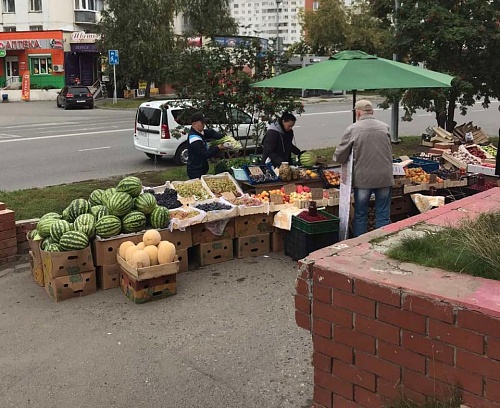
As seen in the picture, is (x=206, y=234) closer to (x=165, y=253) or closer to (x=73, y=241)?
(x=165, y=253)

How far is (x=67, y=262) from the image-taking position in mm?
6160

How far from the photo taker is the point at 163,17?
4112 centimetres

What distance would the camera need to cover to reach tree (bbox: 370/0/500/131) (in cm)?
1434

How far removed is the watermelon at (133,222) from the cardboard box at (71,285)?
2.12 ft

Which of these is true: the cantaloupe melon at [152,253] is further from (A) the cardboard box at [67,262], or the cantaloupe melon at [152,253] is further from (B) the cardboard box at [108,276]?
(A) the cardboard box at [67,262]

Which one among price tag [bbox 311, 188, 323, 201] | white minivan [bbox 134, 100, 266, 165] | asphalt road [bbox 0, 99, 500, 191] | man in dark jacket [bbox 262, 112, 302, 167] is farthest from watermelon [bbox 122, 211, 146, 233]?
white minivan [bbox 134, 100, 266, 165]

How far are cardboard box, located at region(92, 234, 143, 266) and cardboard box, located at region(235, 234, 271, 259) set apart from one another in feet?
5.28

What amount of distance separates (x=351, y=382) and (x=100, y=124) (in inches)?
1015

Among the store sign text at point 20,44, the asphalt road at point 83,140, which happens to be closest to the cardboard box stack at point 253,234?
the asphalt road at point 83,140

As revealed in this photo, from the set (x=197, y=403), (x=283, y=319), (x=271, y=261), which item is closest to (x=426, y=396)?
(x=197, y=403)

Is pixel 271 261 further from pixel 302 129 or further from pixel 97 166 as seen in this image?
pixel 302 129

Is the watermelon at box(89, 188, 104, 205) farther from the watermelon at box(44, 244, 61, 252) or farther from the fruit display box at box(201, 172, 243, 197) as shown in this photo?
the fruit display box at box(201, 172, 243, 197)

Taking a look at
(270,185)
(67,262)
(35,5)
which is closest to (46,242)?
(67,262)

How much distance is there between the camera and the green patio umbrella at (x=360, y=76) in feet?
24.9
